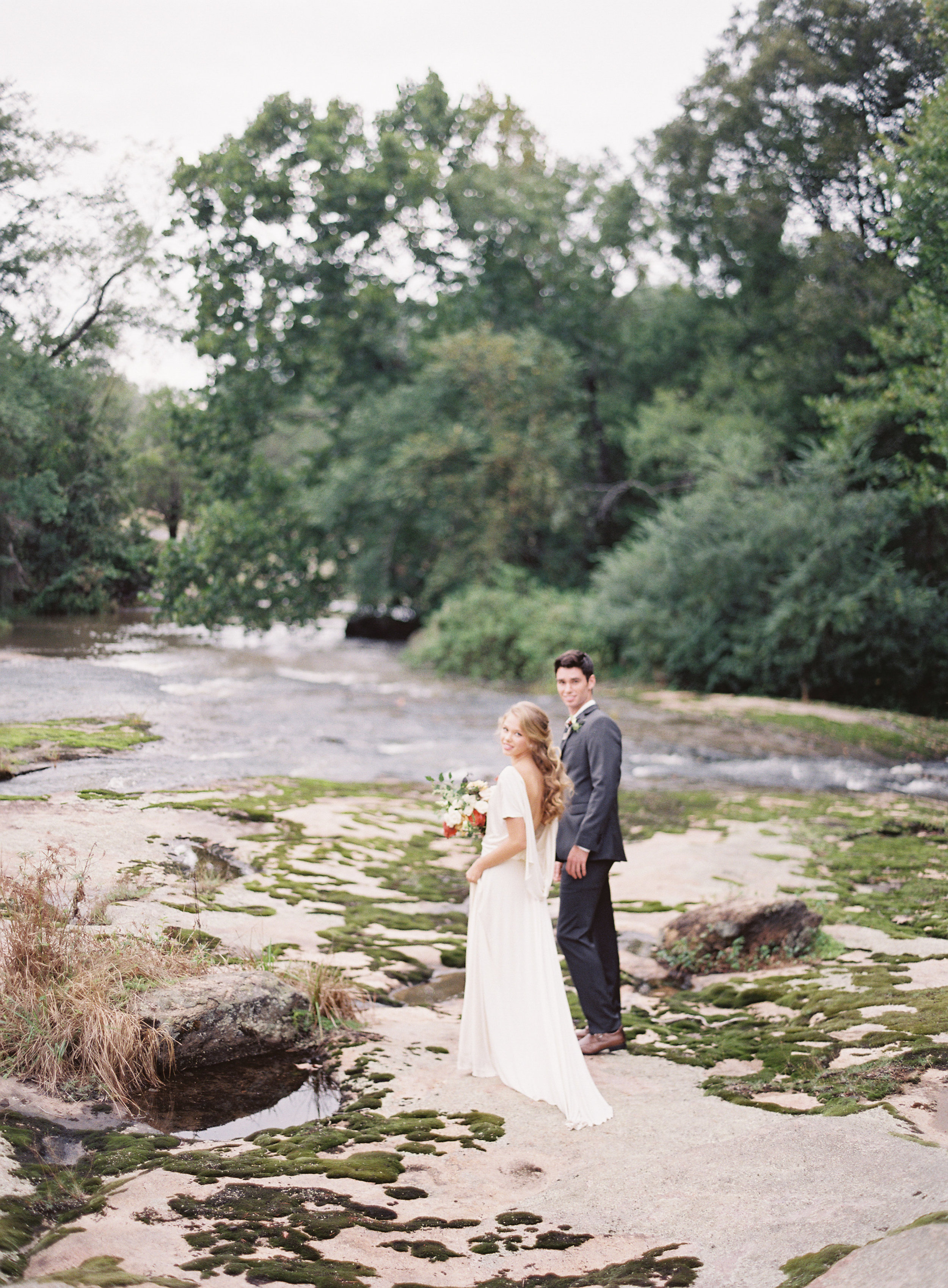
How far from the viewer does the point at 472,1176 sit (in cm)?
433

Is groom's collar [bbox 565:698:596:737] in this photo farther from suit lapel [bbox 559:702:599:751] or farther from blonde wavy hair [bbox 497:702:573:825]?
blonde wavy hair [bbox 497:702:573:825]

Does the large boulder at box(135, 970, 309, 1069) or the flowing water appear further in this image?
the flowing water

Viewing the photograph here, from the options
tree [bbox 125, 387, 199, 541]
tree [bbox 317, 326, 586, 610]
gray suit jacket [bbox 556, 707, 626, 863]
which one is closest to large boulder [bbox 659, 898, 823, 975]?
gray suit jacket [bbox 556, 707, 626, 863]

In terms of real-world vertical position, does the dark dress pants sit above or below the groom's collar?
below

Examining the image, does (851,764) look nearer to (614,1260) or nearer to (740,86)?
(614,1260)

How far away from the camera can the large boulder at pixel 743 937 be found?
7523 millimetres

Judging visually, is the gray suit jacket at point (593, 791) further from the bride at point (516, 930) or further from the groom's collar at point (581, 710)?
the bride at point (516, 930)

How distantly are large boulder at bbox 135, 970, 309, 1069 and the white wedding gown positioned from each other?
3.28 feet

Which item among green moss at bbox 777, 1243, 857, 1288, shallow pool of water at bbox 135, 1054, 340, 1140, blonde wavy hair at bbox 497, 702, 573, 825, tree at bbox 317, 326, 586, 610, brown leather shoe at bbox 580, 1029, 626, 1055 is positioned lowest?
shallow pool of water at bbox 135, 1054, 340, 1140

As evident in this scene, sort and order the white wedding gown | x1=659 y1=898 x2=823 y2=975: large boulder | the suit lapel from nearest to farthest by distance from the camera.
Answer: the white wedding gown, the suit lapel, x1=659 y1=898 x2=823 y2=975: large boulder

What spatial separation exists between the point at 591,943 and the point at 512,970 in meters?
0.64

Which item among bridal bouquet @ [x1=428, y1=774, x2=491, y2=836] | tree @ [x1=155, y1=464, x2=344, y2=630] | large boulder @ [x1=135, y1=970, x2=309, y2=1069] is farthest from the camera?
Answer: tree @ [x1=155, y1=464, x2=344, y2=630]

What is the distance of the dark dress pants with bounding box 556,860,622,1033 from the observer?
596cm

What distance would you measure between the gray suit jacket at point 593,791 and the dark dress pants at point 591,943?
0.43ft
